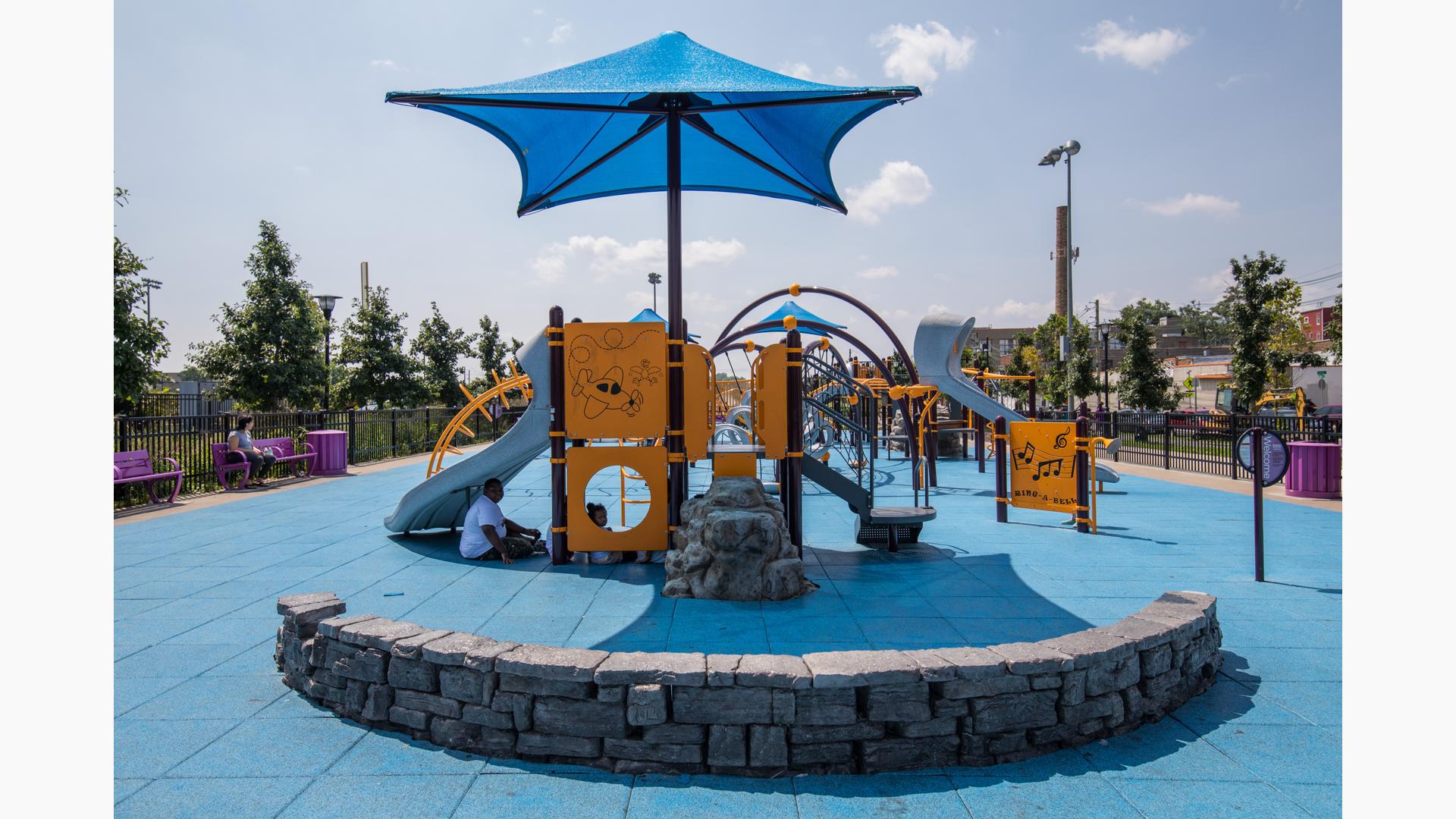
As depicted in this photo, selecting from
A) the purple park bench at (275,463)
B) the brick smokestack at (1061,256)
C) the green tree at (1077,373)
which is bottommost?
the purple park bench at (275,463)

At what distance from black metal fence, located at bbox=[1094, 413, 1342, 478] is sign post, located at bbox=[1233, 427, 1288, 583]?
22.4ft

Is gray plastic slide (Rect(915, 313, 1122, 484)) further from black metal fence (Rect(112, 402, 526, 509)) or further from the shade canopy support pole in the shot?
black metal fence (Rect(112, 402, 526, 509))

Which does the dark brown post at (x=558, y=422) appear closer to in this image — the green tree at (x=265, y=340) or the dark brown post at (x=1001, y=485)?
the dark brown post at (x=1001, y=485)

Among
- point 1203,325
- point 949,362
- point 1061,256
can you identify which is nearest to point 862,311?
point 949,362

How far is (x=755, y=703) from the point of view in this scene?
347 cm

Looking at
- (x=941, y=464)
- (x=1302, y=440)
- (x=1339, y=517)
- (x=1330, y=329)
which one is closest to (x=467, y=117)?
(x=1339, y=517)

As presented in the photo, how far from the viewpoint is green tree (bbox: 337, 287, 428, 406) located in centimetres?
2444

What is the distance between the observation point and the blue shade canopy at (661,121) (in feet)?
22.8

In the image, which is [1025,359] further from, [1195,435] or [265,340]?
[265,340]

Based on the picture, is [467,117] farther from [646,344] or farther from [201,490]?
[201,490]

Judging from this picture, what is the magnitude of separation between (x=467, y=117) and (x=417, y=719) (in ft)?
21.9

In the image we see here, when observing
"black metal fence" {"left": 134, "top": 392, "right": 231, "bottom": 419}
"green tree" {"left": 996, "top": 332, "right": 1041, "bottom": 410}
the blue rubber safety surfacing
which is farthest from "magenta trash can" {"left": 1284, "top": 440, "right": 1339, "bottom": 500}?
"green tree" {"left": 996, "top": 332, "right": 1041, "bottom": 410}

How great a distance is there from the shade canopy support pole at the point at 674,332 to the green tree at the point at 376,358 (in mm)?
18688

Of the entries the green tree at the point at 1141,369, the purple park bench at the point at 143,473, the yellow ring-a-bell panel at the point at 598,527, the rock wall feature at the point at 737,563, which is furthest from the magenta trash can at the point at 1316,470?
the green tree at the point at 1141,369
